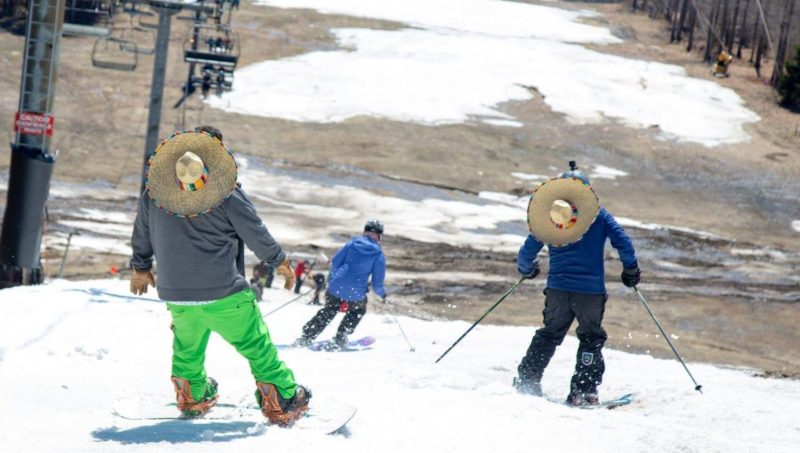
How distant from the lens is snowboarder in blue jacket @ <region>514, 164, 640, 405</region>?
26.2 ft

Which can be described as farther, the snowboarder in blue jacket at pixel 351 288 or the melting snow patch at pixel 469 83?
the melting snow patch at pixel 469 83

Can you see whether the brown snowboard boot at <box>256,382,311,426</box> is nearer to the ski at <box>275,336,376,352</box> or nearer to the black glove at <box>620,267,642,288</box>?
the black glove at <box>620,267,642,288</box>

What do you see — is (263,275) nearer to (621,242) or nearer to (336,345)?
(336,345)

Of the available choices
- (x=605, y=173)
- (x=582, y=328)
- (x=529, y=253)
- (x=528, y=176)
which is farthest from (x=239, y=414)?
(x=605, y=173)

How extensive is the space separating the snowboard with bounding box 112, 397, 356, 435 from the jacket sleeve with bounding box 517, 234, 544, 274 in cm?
262

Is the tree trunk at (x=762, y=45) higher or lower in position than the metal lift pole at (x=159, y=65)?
higher

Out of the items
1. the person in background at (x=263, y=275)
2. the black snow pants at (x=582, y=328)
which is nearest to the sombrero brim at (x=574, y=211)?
the black snow pants at (x=582, y=328)

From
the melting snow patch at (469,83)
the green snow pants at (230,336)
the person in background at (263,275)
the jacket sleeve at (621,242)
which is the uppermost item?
the jacket sleeve at (621,242)

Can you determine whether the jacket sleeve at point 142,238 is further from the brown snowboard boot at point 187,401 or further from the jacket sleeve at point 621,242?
the jacket sleeve at point 621,242

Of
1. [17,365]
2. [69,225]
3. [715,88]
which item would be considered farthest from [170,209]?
[715,88]

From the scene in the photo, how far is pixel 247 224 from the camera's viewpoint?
5.60 meters

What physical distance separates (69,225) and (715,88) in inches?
1219

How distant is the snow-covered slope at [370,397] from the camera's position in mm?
5504

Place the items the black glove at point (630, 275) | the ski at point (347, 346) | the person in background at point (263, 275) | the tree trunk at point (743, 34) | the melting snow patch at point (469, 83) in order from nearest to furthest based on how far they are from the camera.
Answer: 1. the black glove at point (630, 275)
2. the ski at point (347, 346)
3. the person in background at point (263, 275)
4. the melting snow patch at point (469, 83)
5. the tree trunk at point (743, 34)
